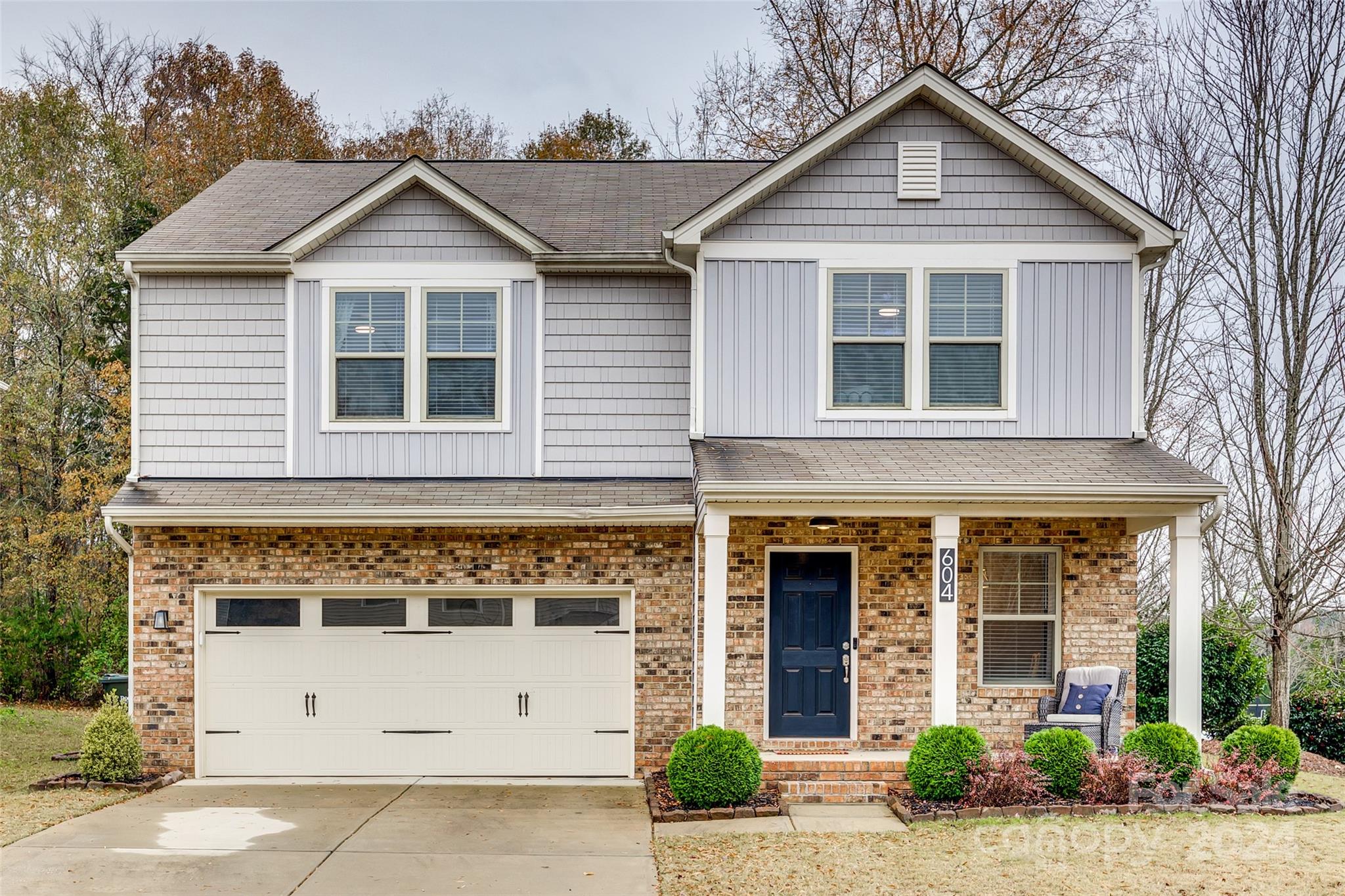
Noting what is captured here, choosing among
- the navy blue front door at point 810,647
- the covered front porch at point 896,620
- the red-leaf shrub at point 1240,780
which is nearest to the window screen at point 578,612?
the covered front porch at point 896,620

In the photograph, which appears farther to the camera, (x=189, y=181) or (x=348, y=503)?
(x=189, y=181)

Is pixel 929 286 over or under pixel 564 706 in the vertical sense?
over

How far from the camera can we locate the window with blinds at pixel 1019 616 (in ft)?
34.8

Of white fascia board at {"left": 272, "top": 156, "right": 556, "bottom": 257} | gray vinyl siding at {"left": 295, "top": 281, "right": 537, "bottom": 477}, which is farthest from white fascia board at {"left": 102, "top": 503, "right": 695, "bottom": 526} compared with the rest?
white fascia board at {"left": 272, "top": 156, "right": 556, "bottom": 257}

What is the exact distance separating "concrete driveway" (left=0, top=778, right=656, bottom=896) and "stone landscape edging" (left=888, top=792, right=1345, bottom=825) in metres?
2.36

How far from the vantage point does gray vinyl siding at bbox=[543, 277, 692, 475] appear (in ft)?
35.9

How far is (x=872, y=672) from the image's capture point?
10398 millimetres

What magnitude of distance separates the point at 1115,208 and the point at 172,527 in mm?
9485

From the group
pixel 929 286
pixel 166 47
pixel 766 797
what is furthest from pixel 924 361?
pixel 166 47

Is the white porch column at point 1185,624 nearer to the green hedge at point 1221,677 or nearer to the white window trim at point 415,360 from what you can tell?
the green hedge at point 1221,677

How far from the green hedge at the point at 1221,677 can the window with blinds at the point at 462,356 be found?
877 centimetres

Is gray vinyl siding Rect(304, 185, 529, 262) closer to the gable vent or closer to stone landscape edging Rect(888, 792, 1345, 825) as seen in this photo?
the gable vent

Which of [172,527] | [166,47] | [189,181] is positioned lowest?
[172,527]

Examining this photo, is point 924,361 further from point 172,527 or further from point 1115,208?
point 172,527
